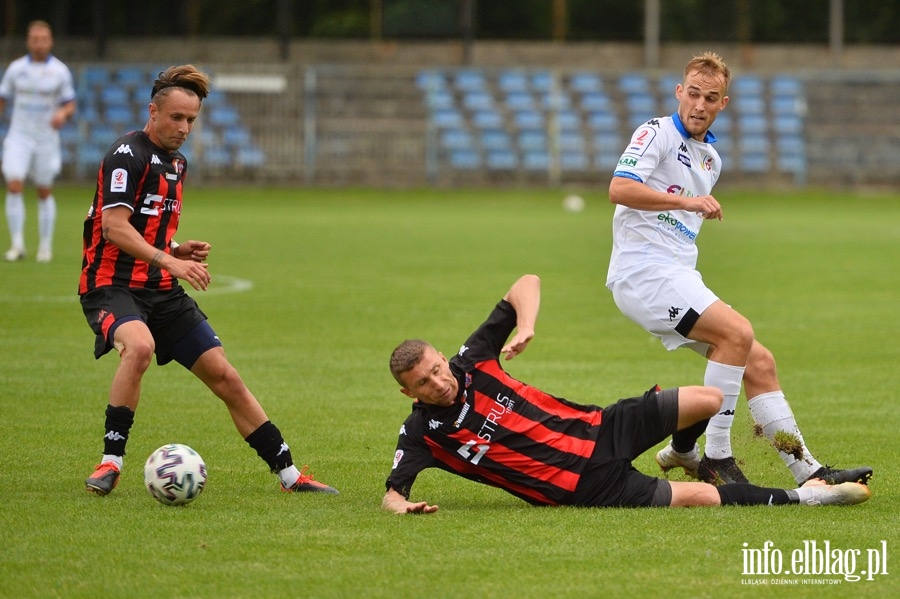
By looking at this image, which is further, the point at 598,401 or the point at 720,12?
the point at 720,12

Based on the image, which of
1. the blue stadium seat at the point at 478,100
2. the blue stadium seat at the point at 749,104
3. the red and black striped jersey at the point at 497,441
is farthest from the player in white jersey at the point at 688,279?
the blue stadium seat at the point at 749,104

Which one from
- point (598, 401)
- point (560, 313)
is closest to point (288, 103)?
point (560, 313)

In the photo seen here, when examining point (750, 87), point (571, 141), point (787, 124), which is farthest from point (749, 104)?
point (571, 141)

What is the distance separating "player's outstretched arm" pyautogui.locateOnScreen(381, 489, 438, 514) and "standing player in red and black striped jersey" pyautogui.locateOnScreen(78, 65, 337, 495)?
2.10ft

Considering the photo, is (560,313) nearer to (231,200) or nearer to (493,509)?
(493,509)

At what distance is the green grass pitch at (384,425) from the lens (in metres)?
5.03

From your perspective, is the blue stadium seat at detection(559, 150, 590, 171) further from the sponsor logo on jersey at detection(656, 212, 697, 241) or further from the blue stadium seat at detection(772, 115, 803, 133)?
the sponsor logo on jersey at detection(656, 212, 697, 241)

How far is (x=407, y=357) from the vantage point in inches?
230

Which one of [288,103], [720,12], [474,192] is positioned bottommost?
[474,192]

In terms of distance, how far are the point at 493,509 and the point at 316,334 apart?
6.19 m

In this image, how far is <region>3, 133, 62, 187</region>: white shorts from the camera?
17297mm

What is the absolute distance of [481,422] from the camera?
6.07 metres

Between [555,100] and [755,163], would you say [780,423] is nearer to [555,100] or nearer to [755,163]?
[555,100]

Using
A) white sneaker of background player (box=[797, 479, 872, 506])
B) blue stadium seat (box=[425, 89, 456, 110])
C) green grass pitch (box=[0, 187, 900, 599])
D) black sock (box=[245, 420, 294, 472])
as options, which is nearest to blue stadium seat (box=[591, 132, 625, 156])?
blue stadium seat (box=[425, 89, 456, 110])
